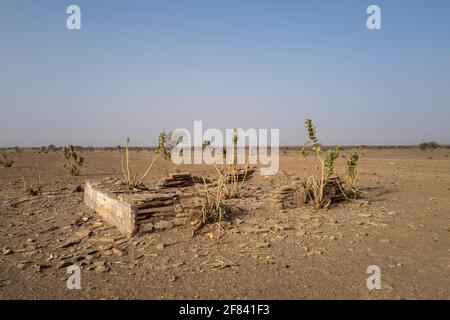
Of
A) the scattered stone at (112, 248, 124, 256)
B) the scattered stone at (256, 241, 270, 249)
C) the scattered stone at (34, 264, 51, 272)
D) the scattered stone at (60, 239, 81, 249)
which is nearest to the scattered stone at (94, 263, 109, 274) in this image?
the scattered stone at (112, 248, 124, 256)

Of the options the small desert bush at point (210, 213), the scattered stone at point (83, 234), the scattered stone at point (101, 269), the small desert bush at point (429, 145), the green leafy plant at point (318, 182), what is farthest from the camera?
the small desert bush at point (429, 145)

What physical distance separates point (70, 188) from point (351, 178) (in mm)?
8766

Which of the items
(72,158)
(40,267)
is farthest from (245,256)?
(72,158)

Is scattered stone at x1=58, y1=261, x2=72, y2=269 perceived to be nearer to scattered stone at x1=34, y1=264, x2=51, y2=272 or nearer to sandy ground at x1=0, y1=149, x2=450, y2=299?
sandy ground at x1=0, y1=149, x2=450, y2=299

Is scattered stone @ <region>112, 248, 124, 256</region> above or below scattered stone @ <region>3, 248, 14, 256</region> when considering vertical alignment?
above

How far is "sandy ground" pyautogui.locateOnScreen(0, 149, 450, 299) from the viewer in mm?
3918

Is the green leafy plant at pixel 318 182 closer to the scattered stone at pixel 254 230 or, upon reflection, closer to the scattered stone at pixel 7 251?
the scattered stone at pixel 254 230

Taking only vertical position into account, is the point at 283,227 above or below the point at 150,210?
below

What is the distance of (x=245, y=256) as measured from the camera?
4.90 meters

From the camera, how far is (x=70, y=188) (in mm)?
11258

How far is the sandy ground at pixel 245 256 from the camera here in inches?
154

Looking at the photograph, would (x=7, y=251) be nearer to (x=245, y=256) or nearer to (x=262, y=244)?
(x=245, y=256)

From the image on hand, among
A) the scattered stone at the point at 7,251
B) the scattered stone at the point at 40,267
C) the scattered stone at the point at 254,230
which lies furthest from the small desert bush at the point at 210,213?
the scattered stone at the point at 7,251
